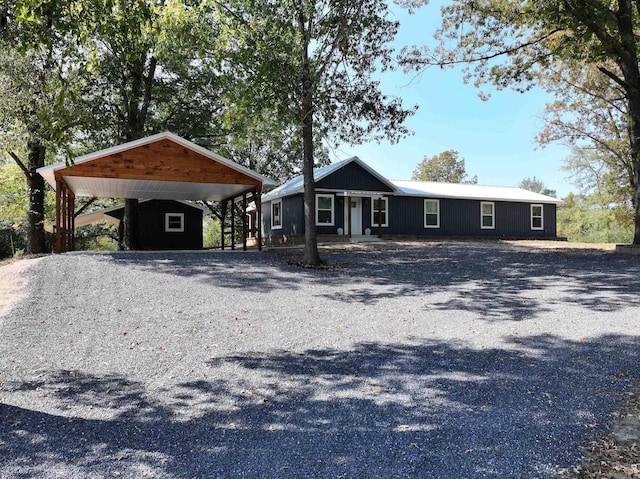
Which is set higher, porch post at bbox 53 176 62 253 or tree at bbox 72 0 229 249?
tree at bbox 72 0 229 249

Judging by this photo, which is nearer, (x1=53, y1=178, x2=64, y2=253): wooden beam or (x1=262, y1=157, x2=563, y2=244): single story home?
(x1=53, y1=178, x2=64, y2=253): wooden beam

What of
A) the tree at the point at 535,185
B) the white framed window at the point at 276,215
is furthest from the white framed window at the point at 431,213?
the tree at the point at 535,185

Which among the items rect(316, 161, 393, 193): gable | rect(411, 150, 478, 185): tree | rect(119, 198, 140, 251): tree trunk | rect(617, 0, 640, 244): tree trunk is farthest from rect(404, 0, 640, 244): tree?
rect(411, 150, 478, 185): tree

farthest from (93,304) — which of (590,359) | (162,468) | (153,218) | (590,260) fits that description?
(153,218)

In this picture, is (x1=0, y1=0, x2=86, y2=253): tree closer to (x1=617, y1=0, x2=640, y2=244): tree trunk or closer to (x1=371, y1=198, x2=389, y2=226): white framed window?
(x1=371, y1=198, x2=389, y2=226): white framed window

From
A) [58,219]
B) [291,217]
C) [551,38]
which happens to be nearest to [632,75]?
[551,38]

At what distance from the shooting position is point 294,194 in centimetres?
1994

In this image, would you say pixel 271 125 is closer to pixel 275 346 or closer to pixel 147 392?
pixel 275 346

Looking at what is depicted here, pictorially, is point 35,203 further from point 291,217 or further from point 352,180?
point 352,180

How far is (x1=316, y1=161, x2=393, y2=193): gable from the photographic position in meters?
19.4

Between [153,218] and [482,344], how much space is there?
1935 cm

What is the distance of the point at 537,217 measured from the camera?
24266mm

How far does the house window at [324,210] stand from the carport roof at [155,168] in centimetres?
528

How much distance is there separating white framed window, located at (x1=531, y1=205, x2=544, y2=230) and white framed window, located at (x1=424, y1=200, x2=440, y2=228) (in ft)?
20.7
